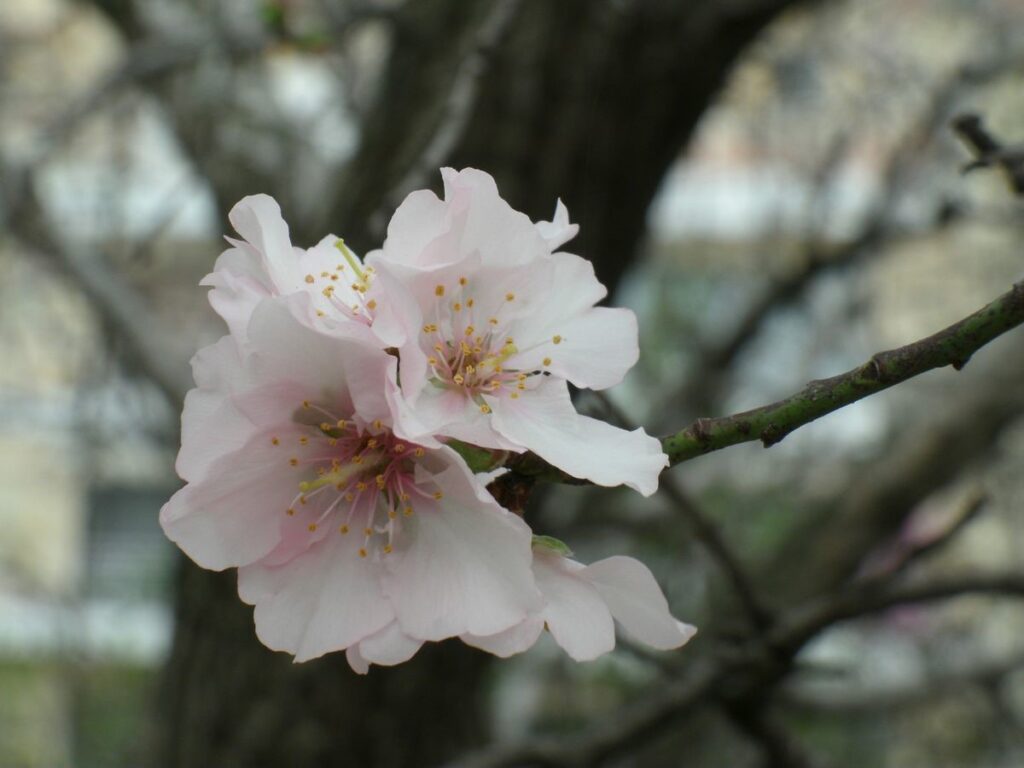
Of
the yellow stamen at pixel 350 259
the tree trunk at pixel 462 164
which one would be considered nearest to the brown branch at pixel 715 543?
the yellow stamen at pixel 350 259

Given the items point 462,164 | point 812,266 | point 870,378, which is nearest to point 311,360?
point 870,378

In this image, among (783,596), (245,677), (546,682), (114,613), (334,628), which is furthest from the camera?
(114,613)

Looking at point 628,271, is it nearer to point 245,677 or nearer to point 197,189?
point 245,677

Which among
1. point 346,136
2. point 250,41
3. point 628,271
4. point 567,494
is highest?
point 346,136

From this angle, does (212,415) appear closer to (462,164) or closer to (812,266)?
(462,164)

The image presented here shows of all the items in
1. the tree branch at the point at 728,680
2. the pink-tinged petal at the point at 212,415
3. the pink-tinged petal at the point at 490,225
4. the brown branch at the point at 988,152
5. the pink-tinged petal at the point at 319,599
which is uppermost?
the brown branch at the point at 988,152

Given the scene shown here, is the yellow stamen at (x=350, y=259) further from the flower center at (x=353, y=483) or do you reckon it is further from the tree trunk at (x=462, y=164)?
the tree trunk at (x=462, y=164)

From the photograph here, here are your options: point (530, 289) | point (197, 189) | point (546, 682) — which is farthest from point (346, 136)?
point (530, 289)
